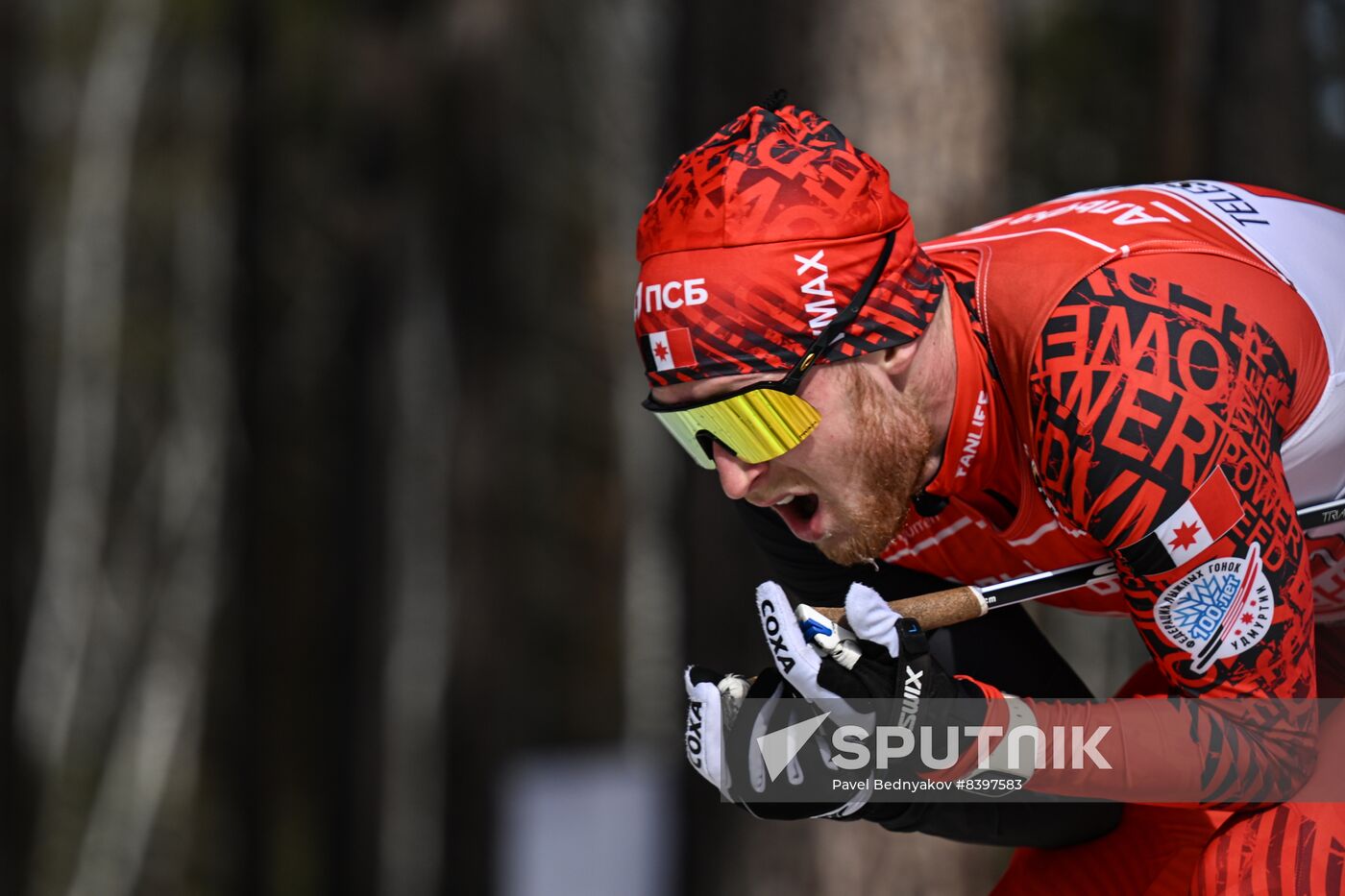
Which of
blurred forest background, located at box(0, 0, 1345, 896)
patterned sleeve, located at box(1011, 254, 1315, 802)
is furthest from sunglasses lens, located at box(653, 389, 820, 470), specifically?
blurred forest background, located at box(0, 0, 1345, 896)

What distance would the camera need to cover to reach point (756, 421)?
1.88m

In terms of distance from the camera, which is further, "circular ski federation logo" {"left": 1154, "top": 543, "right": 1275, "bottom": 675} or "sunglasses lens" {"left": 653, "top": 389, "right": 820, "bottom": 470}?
"sunglasses lens" {"left": 653, "top": 389, "right": 820, "bottom": 470}

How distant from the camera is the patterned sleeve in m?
1.61

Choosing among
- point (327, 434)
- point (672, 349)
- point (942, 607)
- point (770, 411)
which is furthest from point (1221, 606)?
point (327, 434)

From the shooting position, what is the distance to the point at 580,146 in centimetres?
660

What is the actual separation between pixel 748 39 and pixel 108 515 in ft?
16.1

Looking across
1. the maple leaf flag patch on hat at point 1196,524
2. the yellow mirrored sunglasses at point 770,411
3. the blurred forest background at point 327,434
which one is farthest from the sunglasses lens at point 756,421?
the blurred forest background at point 327,434

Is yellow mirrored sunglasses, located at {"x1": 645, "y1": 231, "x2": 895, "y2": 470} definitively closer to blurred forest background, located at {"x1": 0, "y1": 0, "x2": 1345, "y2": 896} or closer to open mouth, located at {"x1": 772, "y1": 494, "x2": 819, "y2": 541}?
open mouth, located at {"x1": 772, "y1": 494, "x2": 819, "y2": 541}

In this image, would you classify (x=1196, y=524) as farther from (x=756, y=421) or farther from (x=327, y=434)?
(x=327, y=434)

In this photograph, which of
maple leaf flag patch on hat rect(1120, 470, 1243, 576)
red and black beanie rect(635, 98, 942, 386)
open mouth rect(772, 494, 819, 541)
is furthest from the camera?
open mouth rect(772, 494, 819, 541)

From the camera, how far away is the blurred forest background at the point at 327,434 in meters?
6.53

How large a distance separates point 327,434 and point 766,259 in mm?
5804

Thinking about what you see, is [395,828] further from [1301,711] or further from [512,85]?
[1301,711]

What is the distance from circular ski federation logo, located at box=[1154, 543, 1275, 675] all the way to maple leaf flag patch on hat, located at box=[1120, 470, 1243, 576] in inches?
1.1
